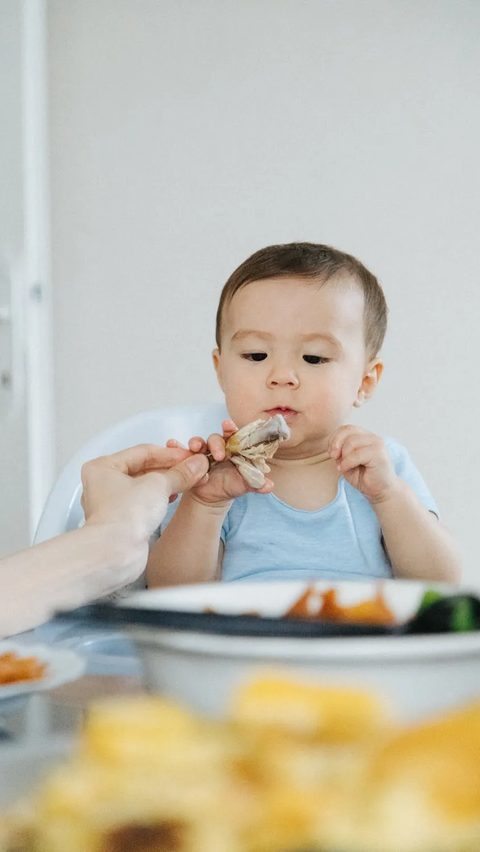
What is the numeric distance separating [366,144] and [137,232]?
658mm

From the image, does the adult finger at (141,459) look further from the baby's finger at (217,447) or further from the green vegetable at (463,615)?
the green vegetable at (463,615)

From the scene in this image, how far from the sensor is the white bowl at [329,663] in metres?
0.26

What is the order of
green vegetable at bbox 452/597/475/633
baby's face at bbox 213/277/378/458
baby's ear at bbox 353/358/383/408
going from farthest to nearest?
baby's ear at bbox 353/358/383/408 → baby's face at bbox 213/277/378/458 → green vegetable at bbox 452/597/475/633

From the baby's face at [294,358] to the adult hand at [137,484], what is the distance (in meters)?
0.24

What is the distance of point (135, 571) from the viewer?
0.58m

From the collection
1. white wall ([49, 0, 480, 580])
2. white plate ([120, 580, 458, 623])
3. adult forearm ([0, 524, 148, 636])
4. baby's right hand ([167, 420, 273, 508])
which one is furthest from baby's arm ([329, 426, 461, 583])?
white wall ([49, 0, 480, 580])

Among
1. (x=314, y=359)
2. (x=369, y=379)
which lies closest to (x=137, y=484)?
(x=314, y=359)

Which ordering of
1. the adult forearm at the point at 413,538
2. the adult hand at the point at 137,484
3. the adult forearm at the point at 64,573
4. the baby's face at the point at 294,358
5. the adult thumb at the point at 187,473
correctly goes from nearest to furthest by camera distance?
the adult forearm at the point at 64,573
the adult hand at the point at 137,484
the adult thumb at the point at 187,473
the adult forearm at the point at 413,538
the baby's face at the point at 294,358

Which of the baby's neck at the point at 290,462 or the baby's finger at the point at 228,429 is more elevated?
the baby's finger at the point at 228,429

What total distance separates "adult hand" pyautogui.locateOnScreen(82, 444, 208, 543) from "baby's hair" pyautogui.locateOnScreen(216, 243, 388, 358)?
1.27 feet

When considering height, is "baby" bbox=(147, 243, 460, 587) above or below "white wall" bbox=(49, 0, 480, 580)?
below

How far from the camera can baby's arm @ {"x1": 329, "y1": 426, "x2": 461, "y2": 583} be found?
969 mm

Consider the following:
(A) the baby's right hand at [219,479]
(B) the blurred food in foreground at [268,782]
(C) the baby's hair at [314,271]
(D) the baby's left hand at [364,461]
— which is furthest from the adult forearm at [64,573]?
(C) the baby's hair at [314,271]

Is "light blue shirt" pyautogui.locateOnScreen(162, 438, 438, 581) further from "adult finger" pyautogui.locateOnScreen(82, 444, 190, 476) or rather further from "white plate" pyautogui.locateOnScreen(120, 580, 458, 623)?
"white plate" pyautogui.locateOnScreen(120, 580, 458, 623)
